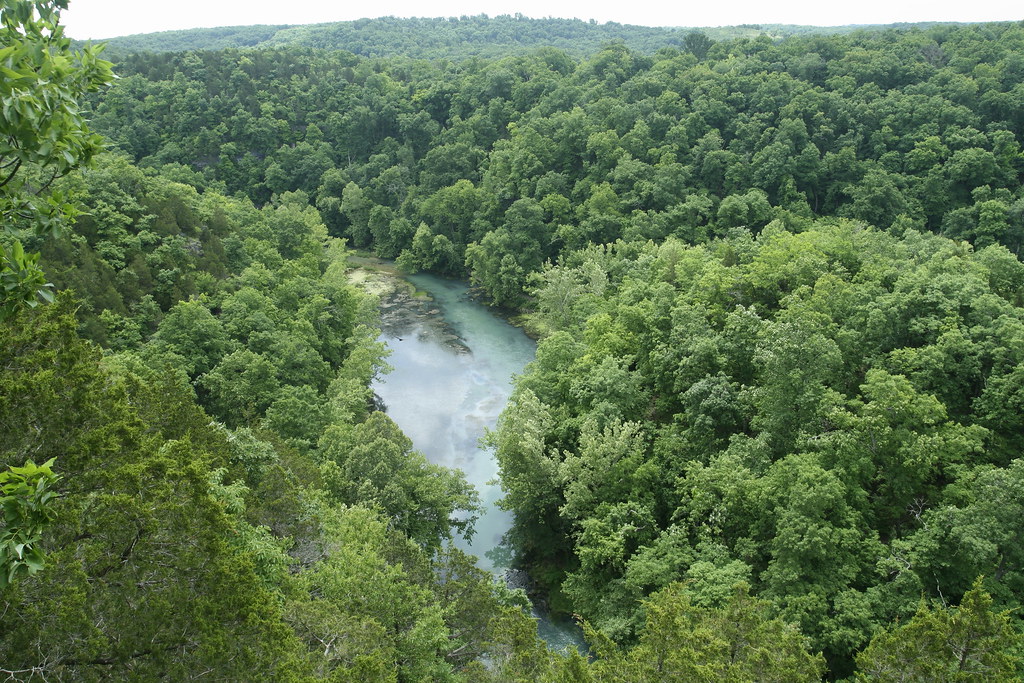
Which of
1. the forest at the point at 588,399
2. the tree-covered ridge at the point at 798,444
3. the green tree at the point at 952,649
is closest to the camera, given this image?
the forest at the point at 588,399

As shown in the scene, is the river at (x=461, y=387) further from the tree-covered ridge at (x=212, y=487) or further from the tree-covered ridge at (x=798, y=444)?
the tree-covered ridge at (x=212, y=487)

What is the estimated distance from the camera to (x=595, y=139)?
220 ft

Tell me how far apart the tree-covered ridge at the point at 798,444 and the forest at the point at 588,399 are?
0.50ft

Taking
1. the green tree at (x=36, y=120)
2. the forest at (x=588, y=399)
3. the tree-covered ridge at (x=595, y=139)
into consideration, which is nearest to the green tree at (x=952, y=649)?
the forest at (x=588, y=399)

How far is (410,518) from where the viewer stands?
27938mm

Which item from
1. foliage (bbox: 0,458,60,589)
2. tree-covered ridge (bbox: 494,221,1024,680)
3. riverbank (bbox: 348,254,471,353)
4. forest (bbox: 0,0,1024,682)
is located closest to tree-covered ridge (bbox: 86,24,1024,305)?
forest (bbox: 0,0,1024,682)

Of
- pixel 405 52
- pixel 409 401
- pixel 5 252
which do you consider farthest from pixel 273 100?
pixel 5 252

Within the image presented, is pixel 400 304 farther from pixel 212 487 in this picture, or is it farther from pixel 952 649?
pixel 952 649

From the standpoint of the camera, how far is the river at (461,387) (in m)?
33.7

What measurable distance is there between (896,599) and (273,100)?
92.8 m

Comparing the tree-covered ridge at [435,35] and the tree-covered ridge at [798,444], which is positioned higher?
the tree-covered ridge at [435,35]

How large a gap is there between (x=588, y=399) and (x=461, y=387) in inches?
625

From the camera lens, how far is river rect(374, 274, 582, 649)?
33.7 metres

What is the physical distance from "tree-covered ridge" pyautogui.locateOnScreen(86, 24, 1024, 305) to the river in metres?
5.43
